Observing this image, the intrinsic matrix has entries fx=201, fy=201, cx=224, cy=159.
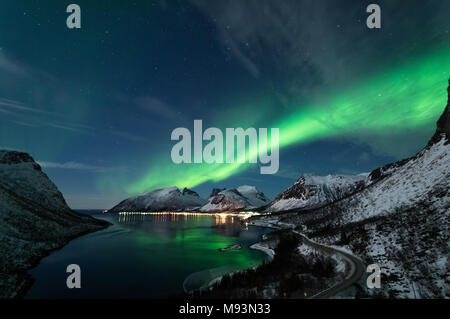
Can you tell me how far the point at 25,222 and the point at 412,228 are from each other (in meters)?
85.8

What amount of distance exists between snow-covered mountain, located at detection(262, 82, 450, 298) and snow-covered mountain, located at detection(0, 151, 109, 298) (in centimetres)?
5089

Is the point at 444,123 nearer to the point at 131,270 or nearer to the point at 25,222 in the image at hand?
the point at 131,270

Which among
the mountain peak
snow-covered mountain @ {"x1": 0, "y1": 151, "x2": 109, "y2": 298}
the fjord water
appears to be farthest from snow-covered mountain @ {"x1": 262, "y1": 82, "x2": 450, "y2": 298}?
snow-covered mountain @ {"x1": 0, "y1": 151, "x2": 109, "y2": 298}

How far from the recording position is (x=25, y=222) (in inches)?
2048

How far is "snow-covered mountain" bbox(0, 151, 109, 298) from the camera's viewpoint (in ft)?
113

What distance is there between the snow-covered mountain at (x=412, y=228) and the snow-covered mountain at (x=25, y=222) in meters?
50.9

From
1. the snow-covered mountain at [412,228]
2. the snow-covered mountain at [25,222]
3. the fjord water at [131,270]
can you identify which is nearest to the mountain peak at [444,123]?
the snow-covered mountain at [412,228]

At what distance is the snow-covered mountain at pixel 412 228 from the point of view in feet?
73.2

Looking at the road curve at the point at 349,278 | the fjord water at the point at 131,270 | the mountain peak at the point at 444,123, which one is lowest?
the fjord water at the point at 131,270

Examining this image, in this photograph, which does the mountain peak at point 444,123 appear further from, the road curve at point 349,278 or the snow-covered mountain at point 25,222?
the snow-covered mountain at point 25,222

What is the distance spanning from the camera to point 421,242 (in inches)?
1176
